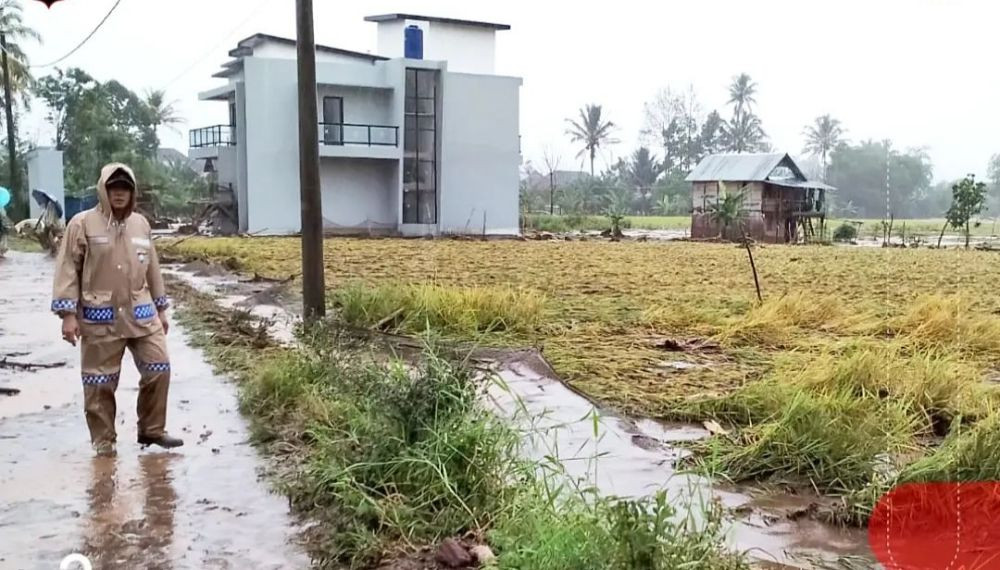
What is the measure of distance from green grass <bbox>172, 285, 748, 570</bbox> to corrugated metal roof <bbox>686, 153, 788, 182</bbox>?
29.8m

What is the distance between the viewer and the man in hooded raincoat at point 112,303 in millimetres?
4891

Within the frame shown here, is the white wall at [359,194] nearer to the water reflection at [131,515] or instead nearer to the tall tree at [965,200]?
the tall tree at [965,200]

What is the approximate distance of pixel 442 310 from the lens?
8.94m

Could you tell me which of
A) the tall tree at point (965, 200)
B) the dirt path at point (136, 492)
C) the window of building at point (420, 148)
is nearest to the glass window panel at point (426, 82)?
the window of building at point (420, 148)

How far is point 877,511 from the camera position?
13.3ft

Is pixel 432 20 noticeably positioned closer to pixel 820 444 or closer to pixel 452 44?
pixel 452 44

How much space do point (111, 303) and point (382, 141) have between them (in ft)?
84.5

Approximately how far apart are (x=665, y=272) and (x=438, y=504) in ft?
42.9

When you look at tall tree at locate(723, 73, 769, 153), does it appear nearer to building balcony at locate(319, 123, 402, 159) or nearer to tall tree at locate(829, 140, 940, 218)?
tall tree at locate(829, 140, 940, 218)

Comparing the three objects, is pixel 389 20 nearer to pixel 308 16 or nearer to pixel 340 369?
pixel 308 16

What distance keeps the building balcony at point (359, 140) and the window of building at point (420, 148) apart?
513 mm

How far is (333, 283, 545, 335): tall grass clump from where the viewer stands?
8797 millimetres

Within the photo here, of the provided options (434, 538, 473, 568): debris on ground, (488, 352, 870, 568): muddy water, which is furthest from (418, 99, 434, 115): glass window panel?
(434, 538, 473, 568): debris on ground
